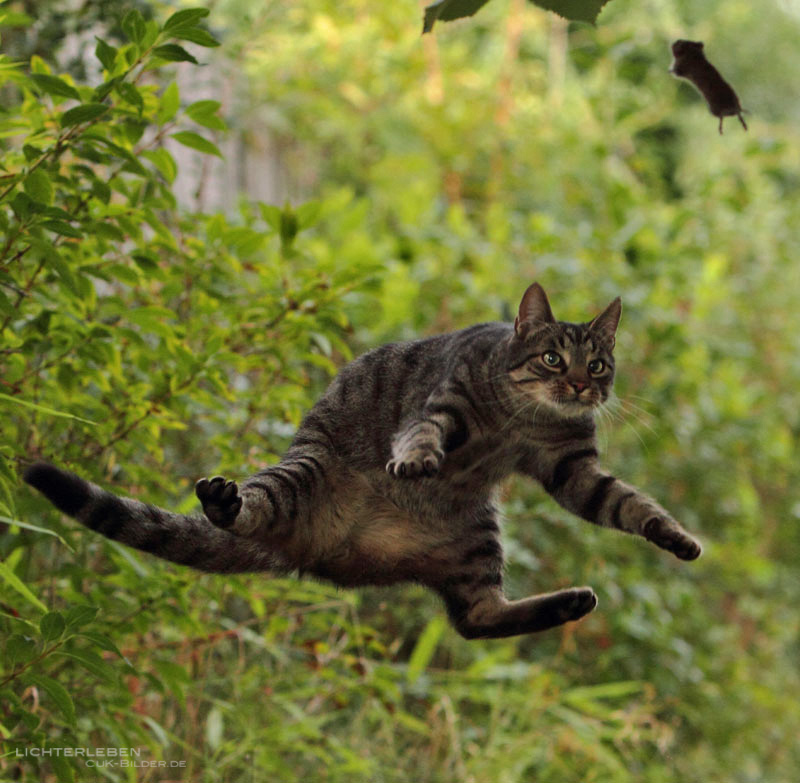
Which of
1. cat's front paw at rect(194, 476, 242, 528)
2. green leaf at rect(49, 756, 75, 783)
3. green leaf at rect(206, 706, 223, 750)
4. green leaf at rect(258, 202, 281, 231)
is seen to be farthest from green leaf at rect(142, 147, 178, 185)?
green leaf at rect(206, 706, 223, 750)

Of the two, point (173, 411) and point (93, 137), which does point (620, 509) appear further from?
point (173, 411)

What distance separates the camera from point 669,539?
1.36 metres

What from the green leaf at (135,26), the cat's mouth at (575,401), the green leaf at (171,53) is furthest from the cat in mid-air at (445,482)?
the green leaf at (135,26)

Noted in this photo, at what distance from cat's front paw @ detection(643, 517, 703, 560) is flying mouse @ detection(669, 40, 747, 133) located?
0.57 meters

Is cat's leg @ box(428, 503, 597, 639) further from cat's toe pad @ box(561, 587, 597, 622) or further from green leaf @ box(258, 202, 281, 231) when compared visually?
green leaf @ box(258, 202, 281, 231)

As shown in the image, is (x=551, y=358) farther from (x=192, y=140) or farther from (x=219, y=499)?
(x=192, y=140)

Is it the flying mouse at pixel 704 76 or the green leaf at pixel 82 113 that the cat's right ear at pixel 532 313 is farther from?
the green leaf at pixel 82 113

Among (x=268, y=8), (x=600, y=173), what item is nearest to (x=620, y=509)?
(x=268, y=8)

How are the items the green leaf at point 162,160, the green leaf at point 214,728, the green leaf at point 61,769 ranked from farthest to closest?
the green leaf at point 214,728
the green leaf at point 162,160
the green leaf at point 61,769

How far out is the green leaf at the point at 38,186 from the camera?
155 cm

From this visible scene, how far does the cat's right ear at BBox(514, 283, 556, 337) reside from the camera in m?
1.37

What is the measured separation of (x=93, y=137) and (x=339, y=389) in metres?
0.59

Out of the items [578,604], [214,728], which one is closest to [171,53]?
[578,604]

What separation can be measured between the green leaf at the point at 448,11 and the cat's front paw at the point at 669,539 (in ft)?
2.42
